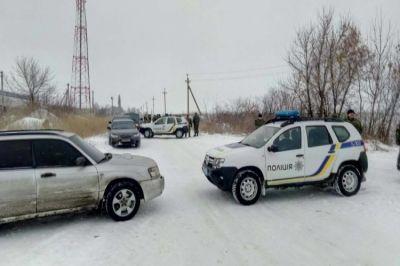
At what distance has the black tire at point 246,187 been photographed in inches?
260

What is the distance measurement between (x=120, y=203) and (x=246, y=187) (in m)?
2.56

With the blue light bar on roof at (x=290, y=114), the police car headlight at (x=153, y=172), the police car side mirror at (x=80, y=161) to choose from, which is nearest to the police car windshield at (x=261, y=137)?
the blue light bar on roof at (x=290, y=114)

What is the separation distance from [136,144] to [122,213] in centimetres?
1256

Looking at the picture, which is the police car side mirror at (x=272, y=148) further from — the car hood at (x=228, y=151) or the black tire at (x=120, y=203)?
the black tire at (x=120, y=203)

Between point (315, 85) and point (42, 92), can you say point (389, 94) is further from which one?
point (42, 92)

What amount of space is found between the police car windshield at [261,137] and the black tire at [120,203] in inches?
111

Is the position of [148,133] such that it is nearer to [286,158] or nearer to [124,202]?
[286,158]

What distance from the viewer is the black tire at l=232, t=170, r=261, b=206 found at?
21.7 feet

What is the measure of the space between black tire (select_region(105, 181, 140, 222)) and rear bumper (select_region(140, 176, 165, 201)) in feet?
0.46

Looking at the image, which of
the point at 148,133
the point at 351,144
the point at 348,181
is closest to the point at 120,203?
the point at 348,181

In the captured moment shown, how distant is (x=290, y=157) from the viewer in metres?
6.89

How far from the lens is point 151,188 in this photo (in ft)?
20.0

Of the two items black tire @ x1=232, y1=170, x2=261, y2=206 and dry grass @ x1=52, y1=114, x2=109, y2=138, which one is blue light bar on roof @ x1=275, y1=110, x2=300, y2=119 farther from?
dry grass @ x1=52, y1=114, x2=109, y2=138

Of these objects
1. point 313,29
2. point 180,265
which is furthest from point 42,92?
point 180,265
